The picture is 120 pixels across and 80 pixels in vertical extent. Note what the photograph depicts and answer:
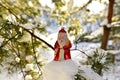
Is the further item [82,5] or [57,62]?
[82,5]

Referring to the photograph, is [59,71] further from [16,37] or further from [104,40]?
[104,40]

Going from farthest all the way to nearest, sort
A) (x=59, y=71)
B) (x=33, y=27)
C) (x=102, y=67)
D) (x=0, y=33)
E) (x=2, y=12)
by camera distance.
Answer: (x=2, y=12) < (x=33, y=27) < (x=0, y=33) < (x=102, y=67) < (x=59, y=71)

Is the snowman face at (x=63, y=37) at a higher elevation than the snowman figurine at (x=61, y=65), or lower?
higher

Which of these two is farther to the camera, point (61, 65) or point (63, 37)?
point (63, 37)

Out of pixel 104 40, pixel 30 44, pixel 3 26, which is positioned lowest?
pixel 104 40

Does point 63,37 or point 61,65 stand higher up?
point 63,37

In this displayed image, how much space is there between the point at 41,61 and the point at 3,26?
37 cm

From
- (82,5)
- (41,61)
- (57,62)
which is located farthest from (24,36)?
(82,5)

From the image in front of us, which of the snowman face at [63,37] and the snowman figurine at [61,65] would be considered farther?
the snowman face at [63,37]

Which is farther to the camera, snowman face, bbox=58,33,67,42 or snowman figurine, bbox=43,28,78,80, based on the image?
snowman face, bbox=58,33,67,42

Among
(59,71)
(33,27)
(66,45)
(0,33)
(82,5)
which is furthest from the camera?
(82,5)

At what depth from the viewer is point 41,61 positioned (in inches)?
86.4

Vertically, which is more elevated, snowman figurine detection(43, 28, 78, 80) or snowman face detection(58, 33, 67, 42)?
snowman face detection(58, 33, 67, 42)

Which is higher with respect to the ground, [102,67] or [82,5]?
[82,5]
